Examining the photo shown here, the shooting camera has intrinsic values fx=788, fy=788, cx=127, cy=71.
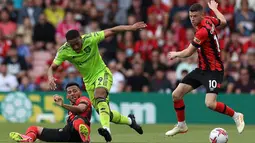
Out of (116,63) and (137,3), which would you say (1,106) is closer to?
(116,63)

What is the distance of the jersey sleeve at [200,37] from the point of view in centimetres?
1390

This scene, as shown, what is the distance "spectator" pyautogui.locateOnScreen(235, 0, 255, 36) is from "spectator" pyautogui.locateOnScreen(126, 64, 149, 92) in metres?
3.16

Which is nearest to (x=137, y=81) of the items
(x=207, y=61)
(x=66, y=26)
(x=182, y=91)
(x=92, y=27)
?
(x=92, y=27)

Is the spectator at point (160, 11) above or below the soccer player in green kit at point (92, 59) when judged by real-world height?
above

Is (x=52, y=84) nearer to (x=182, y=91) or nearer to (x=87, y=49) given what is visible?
(x=87, y=49)

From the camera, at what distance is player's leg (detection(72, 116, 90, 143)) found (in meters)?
12.6

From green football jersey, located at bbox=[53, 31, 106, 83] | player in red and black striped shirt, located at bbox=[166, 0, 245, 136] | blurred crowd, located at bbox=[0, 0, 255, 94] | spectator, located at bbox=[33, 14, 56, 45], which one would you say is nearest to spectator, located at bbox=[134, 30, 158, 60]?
blurred crowd, located at bbox=[0, 0, 255, 94]

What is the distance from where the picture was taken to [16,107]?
21172 millimetres

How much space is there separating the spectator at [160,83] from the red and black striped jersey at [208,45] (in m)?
7.19

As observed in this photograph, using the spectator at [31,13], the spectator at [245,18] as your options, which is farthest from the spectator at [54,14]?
the spectator at [245,18]

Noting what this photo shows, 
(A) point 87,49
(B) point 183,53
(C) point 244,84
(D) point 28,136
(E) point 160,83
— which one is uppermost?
(A) point 87,49

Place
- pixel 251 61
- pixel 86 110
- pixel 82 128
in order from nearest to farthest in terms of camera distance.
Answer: pixel 82 128 < pixel 86 110 < pixel 251 61

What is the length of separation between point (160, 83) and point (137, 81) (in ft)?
2.09

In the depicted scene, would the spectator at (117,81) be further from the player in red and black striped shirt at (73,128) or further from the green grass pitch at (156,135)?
the player in red and black striped shirt at (73,128)
